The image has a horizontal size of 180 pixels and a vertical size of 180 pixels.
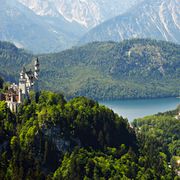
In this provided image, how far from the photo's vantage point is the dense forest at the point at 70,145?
87625 mm

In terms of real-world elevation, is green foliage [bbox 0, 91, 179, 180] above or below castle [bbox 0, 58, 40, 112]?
below

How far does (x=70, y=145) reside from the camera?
97.6 m

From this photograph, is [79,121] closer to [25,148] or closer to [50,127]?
[50,127]

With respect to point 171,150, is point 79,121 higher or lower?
higher

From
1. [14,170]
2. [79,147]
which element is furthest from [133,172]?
[14,170]

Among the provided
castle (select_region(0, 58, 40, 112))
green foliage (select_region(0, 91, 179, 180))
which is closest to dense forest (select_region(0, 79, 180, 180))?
green foliage (select_region(0, 91, 179, 180))

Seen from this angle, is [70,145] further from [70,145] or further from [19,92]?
[19,92]

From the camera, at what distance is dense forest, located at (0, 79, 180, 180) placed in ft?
287

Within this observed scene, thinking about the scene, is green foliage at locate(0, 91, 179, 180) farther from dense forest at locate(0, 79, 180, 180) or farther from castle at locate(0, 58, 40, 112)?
castle at locate(0, 58, 40, 112)

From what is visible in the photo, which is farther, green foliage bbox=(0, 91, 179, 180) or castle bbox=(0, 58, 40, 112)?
castle bbox=(0, 58, 40, 112)

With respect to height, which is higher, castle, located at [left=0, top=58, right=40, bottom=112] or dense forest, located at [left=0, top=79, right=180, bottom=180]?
castle, located at [left=0, top=58, right=40, bottom=112]

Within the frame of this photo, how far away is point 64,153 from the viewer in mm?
94938

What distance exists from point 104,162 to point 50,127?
34.4 ft

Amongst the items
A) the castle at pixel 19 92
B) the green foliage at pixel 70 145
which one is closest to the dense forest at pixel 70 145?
the green foliage at pixel 70 145
